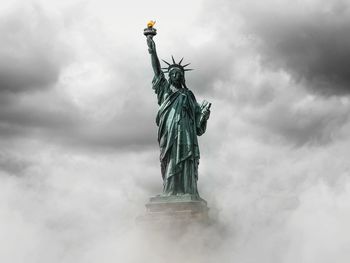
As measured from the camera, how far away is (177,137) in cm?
2492

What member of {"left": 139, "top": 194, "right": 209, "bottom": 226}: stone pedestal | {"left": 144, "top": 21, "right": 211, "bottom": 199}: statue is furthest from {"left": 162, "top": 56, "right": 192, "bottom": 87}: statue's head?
{"left": 139, "top": 194, "right": 209, "bottom": 226}: stone pedestal

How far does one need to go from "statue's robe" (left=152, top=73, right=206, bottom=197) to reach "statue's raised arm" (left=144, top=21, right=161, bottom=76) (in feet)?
1.16

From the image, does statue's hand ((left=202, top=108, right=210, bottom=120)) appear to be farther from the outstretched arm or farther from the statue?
the outstretched arm

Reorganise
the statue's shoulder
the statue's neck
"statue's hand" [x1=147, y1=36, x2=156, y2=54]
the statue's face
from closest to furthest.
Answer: "statue's hand" [x1=147, y1=36, x2=156, y2=54] < the statue's face < the statue's neck < the statue's shoulder

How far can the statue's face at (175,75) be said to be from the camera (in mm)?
25609

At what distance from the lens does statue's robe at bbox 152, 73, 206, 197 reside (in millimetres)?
24641

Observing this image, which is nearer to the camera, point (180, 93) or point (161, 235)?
point (161, 235)

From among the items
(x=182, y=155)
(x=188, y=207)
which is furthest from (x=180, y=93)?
(x=188, y=207)

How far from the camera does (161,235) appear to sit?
23375mm

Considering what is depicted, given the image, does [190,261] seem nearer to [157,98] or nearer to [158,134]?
[158,134]

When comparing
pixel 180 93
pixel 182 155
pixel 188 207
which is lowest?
pixel 188 207

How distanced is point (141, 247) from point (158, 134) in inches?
194

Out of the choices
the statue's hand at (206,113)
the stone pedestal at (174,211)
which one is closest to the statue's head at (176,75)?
the statue's hand at (206,113)

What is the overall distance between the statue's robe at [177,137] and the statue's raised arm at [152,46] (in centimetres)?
35
